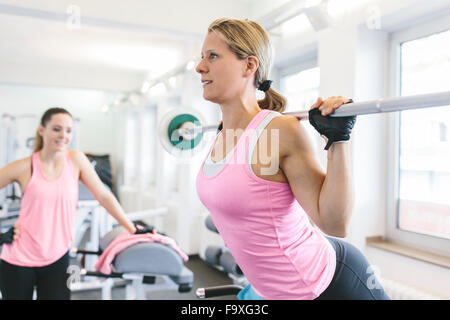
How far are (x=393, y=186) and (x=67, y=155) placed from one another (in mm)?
1763

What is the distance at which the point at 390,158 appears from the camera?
2258mm

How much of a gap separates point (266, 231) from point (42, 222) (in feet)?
4.16

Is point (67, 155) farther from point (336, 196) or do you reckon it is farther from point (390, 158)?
point (390, 158)

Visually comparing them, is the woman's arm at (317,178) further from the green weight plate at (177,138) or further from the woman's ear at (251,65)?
the green weight plate at (177,138)

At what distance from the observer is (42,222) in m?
1.77

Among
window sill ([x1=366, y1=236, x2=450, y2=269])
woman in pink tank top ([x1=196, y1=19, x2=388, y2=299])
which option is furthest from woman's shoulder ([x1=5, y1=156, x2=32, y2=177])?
window sill ([x1=366, y1=236, x2=450, y2=269])

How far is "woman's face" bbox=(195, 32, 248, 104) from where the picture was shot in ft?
3.11

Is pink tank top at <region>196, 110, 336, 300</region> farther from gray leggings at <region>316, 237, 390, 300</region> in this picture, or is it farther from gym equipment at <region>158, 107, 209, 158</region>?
gym equipment at <region>158, 107, 209, 158</region>

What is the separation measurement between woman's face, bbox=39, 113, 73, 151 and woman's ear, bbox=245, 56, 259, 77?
1.19m

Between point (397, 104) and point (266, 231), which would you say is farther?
point (266, 231)

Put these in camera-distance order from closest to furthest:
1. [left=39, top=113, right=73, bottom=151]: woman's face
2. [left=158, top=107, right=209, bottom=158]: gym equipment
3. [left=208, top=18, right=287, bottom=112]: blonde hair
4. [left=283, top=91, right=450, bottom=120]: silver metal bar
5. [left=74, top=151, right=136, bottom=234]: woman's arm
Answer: [left=283, top=91, right=450, bottom=120]: silver metal bar, [left=208, top=18, right=287, bottom=112]: blonde hair, [left=158, top=107, right=209, bottom=158]: gym equipment, [left=39, top=113, right=73, bottom=151]: woman's face, [left=74, top=151, right=136, bottom=234]: woman's arm

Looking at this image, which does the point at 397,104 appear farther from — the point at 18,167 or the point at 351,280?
the point at 18,167

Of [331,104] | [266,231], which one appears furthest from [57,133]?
[331,104]
